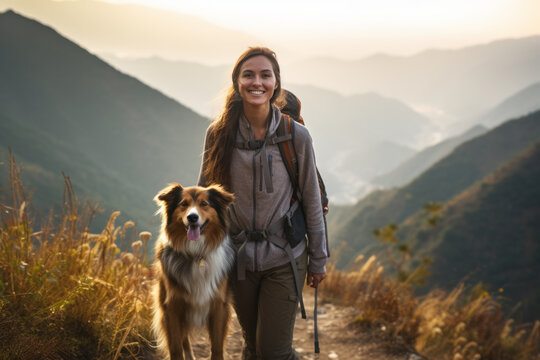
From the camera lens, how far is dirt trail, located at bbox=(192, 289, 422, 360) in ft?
14.7

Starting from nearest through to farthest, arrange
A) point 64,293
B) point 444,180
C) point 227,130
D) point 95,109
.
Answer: point 227,130, point 64,293, point 444,180, point 95,109

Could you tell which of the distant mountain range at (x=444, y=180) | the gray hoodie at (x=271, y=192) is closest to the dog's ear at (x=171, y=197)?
the gray hoodie at (x=271, y=192)

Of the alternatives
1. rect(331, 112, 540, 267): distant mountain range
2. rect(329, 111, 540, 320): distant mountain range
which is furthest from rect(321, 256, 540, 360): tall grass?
rect(331, 112, 540, 267): distant mountain range

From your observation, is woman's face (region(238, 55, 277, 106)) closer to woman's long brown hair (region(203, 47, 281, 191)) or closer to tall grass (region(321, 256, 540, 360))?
woman's long brown hair (region(203, 47, 281, 191))

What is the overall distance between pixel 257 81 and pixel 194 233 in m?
1.25

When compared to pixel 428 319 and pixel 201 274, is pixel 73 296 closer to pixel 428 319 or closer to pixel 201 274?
pixel 201 274

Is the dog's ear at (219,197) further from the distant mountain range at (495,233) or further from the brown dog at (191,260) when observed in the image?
the distant mountain range at (495,233)

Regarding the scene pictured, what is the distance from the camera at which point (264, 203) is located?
2.88 m

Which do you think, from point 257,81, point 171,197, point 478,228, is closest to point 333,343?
point 171,197

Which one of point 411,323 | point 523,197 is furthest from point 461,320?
point 523,197

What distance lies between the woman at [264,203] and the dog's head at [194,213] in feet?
0.55

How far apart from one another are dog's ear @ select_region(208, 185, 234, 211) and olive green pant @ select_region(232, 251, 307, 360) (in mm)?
584

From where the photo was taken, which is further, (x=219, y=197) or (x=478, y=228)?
(x=478, y=228)

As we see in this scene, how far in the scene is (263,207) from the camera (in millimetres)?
2879
